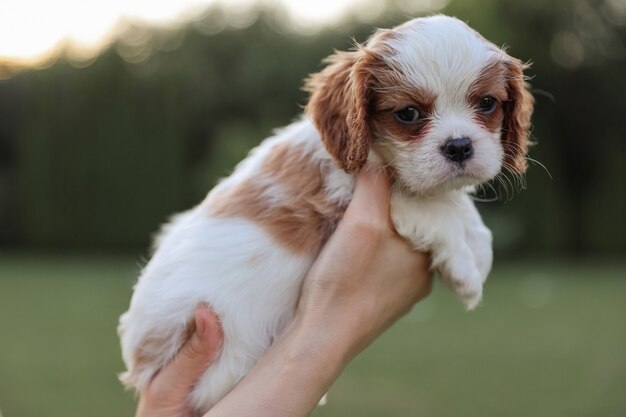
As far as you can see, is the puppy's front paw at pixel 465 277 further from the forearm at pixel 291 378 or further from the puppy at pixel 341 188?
the forearm at pixel 291 378

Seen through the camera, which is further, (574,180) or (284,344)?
(574,180)

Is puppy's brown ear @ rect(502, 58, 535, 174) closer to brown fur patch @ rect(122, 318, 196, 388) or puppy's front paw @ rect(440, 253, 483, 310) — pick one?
puppy's front paw @ rect(440, 253, 483, 310)

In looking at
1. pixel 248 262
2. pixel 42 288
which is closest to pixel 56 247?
pixel 42 288

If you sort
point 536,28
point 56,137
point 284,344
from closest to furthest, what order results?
point 284,344
point 536,28
point 56,137

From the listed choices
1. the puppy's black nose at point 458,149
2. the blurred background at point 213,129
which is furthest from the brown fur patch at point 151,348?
the blurred background at point 213,129

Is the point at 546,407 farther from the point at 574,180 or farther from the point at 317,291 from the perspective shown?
the point at 574,180

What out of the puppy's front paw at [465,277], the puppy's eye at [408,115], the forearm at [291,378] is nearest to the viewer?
the forearm at [291,378]

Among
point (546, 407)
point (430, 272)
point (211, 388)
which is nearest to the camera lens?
point (211, 388)
